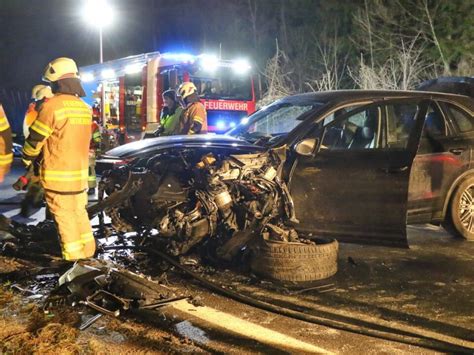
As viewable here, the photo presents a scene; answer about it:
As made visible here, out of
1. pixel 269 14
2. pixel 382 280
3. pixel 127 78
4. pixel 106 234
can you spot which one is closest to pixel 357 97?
pixel 382 280

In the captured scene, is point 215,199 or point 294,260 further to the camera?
point 215,199

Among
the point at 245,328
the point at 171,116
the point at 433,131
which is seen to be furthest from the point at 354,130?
the point at 171,116

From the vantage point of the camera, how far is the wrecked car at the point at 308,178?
192 inches

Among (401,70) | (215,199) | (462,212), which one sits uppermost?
(401,70)

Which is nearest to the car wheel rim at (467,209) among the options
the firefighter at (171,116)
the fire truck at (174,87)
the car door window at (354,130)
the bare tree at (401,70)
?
the car door window at (354,130)

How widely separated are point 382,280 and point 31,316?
9.93 feet

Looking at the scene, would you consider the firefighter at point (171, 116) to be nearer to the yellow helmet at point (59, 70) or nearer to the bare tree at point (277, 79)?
the yellow helmet at point (59, 70)

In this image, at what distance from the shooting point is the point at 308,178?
16.4 feet

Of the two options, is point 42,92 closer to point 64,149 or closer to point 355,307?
point 64,149

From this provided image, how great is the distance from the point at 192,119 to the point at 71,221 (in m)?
3.70

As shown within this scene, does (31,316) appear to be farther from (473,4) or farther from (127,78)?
(473,4)

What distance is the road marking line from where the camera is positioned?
346 centimetres

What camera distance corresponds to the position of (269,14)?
93.2 ft

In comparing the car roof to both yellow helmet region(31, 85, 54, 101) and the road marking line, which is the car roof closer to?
the road marking line
